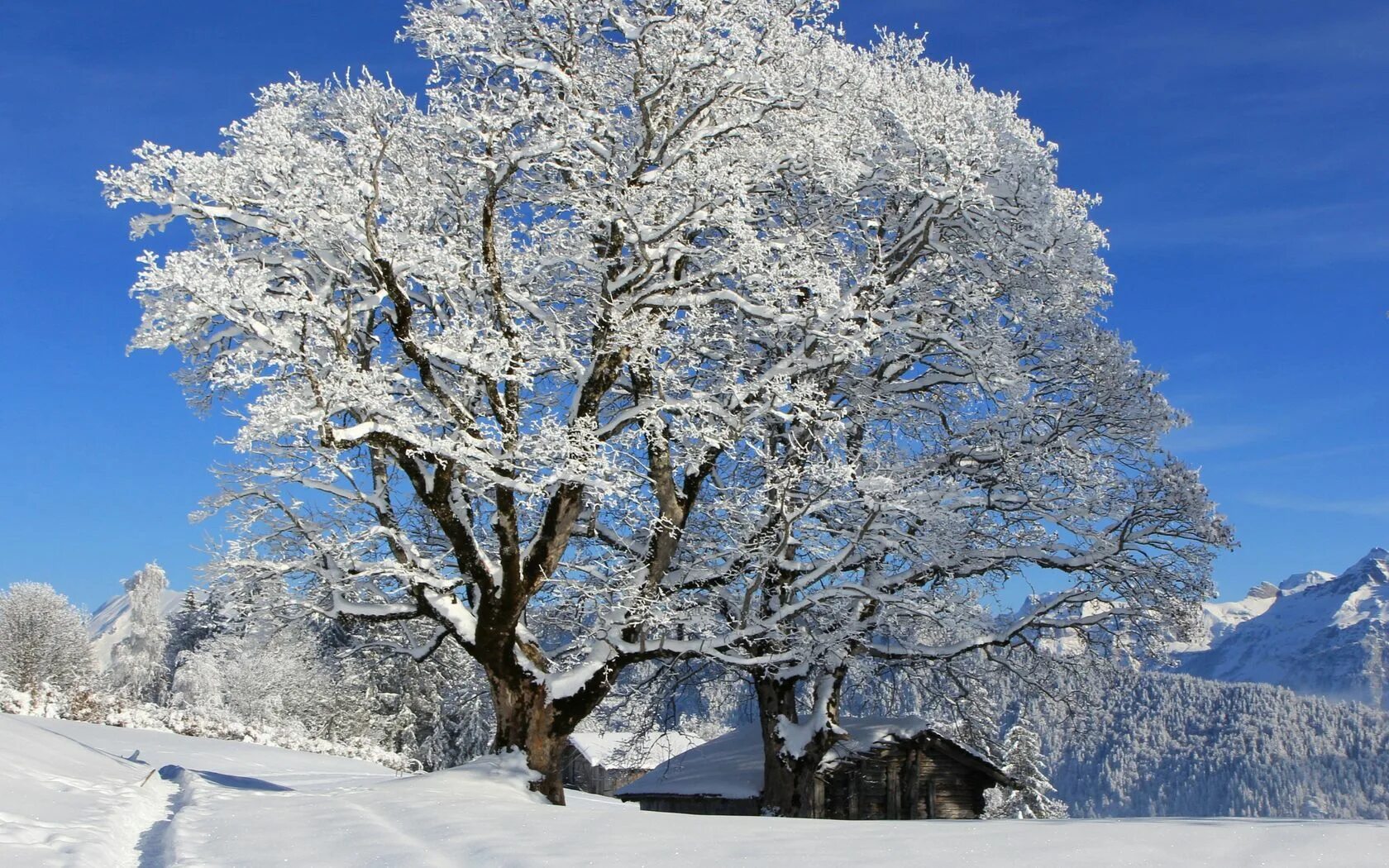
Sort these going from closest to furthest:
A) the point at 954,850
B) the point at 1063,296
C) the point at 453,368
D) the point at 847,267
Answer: the point at 954,850 → the point at 453,368 → the point at 847,267 → the point at 1063,296

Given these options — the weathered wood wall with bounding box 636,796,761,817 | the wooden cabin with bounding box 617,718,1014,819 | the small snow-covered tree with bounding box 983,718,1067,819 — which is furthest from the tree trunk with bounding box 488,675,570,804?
the small snow-covered tree with bounding box 983,718,1067,819

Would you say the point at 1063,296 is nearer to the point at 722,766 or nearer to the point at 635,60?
the point at 635,60

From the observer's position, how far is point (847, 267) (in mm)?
15109

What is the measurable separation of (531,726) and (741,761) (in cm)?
1122

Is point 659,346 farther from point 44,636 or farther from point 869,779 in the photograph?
point 44,636

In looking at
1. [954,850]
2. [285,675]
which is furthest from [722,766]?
[285,675]

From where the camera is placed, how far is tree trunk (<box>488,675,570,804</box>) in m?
13.3

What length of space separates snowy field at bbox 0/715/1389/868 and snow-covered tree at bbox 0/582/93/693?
4858cm

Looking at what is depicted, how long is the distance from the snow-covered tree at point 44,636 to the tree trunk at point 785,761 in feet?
155

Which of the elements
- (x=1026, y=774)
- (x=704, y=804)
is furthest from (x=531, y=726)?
(x=1026, y=774)

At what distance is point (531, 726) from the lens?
13406 millimetres

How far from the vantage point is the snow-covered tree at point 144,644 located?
69250 millimetres

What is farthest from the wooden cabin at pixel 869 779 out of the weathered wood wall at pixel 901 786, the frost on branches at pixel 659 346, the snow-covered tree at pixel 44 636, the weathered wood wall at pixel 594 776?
the snow-covered tree at pixel 44 636

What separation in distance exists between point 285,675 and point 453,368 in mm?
51225
